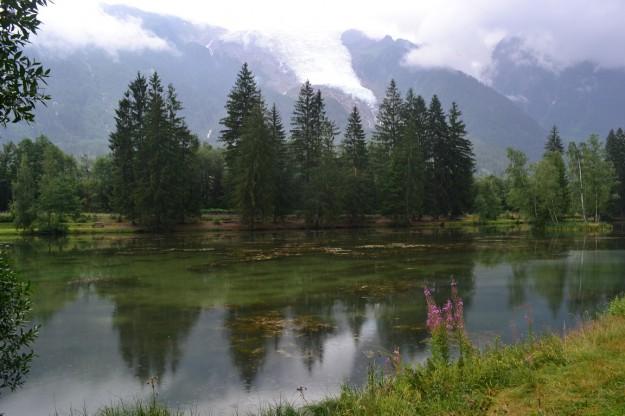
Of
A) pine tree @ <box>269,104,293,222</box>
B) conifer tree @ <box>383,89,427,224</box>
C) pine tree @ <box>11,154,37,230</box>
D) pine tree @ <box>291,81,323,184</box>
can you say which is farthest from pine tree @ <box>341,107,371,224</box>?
pine tree @ <box>11,154,37,230</box>

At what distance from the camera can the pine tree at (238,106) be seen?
78.1m

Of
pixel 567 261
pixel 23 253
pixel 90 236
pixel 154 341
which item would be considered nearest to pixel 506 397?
pixel 154 341

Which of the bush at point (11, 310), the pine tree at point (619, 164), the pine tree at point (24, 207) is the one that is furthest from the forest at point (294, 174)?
the bush at point (11, 310)

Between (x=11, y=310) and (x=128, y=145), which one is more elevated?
(x=128, y=145)

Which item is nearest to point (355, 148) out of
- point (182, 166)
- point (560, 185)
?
point (182, 166)

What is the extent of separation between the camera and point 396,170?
78.6 metres

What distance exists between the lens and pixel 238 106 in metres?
80.1

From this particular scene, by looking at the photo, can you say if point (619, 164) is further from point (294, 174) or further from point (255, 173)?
point (255, 173)

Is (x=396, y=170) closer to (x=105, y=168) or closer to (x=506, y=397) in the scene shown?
(x=105, y=168)

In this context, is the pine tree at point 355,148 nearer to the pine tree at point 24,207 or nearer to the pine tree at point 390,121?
the pine tree at point 390,121

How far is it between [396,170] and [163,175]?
34781 mm

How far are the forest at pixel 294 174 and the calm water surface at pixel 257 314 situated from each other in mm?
29600

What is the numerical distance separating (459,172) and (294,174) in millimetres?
29008

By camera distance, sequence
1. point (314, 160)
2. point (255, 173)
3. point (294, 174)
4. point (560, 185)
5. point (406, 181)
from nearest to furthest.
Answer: point (255, 173) < point (406, 181) < point (294, 174) < point (560, 185) < point (314, 160)
